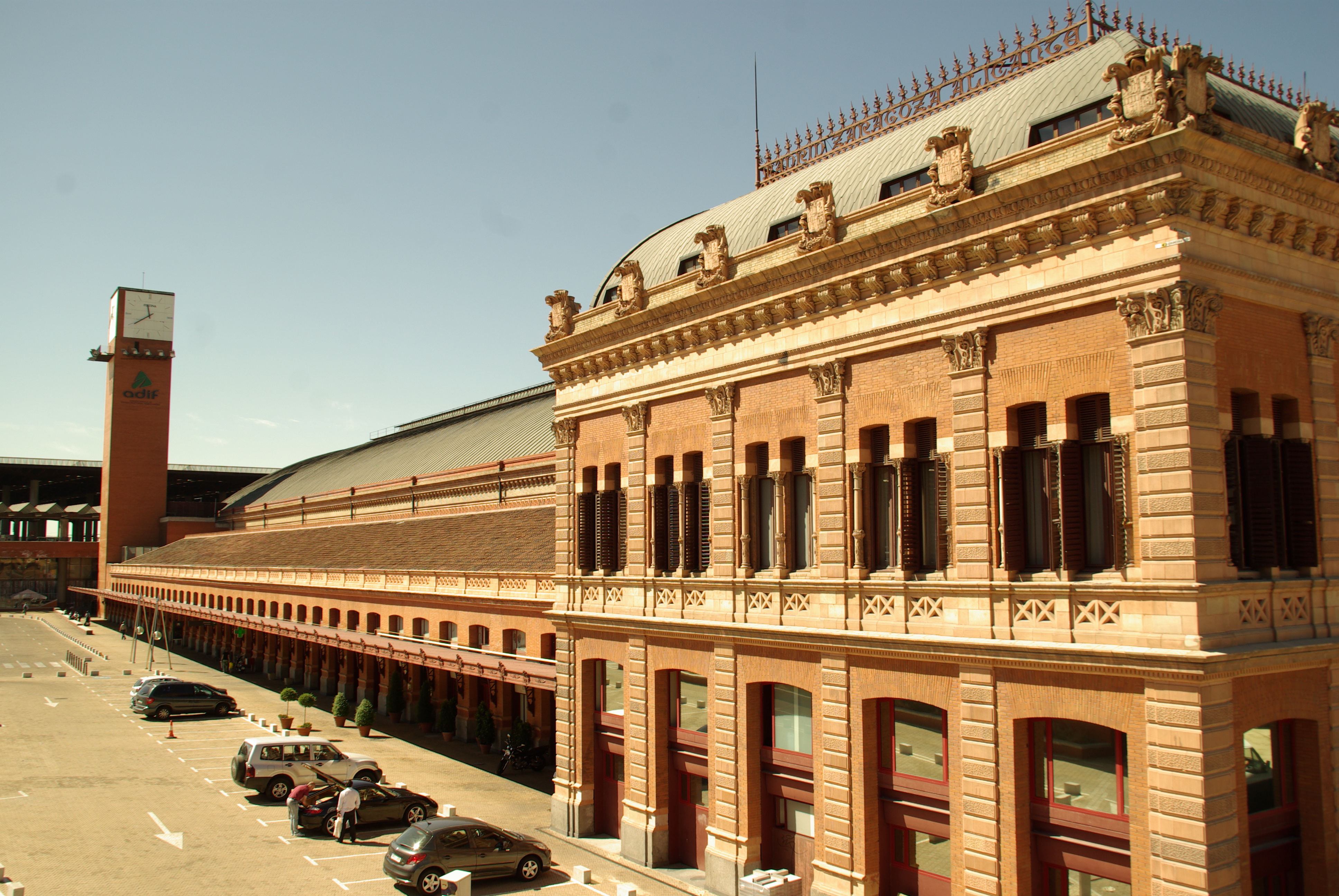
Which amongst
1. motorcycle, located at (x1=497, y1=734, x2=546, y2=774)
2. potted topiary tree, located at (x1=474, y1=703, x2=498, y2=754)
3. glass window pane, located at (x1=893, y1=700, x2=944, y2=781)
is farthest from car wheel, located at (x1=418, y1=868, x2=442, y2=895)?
potted topiary tree, located at (x1=474, y1=703, x2=498, y2=754)

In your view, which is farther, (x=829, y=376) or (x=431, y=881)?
(x=431, y=881)

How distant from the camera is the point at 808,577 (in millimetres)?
21719

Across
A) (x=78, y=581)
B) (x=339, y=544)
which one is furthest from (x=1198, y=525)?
(x=78, y=581)

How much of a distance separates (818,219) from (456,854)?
1713 centimetres

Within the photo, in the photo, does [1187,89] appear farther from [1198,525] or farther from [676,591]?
[676,591]

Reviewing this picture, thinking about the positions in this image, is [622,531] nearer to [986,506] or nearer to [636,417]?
[636,417]

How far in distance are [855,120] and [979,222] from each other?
988 centimetres

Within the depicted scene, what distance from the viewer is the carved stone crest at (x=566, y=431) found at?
29797 mm

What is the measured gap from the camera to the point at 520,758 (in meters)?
37.9

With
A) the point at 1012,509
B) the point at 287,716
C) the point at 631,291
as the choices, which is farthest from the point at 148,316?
the point at 1012,509

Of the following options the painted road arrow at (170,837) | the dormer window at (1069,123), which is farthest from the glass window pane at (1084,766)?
the painted road arrow at (170,837)

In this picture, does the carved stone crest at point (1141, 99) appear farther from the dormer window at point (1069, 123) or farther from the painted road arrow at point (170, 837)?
the painted road arrow at point (170, 837)

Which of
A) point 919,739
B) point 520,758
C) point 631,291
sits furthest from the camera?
point 520,758

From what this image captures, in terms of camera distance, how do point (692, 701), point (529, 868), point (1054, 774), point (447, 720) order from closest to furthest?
point (1054, 774)
point (529, 868)
point (692, 701)
point (447, 720)
